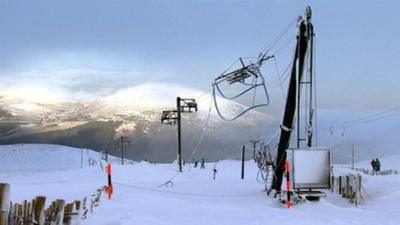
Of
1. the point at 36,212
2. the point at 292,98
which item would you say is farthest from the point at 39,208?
the point at 292,98

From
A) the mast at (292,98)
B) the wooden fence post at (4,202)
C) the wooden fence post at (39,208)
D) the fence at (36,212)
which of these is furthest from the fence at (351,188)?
the wooden fence post at (4,202)

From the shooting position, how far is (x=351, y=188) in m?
29.4

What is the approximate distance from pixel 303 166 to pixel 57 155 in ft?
309

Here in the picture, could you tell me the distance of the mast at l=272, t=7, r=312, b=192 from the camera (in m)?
25.0

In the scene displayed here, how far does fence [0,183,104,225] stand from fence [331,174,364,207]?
1821 centimetres

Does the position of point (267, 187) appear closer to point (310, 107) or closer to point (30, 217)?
point (310, 107)

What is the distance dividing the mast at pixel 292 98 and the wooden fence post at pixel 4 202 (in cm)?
1679

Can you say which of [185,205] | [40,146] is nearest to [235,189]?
[185,205]

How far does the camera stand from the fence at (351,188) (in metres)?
28.6

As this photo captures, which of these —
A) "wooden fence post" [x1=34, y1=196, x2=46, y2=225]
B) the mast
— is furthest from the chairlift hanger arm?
"wooden fence post" [x1=34, y1=196, x2=46, y2=225]

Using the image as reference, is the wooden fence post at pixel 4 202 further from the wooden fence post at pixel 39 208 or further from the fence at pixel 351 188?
the fence at pixel 351 188

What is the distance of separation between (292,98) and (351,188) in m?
6.90

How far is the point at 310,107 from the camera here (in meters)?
25.1

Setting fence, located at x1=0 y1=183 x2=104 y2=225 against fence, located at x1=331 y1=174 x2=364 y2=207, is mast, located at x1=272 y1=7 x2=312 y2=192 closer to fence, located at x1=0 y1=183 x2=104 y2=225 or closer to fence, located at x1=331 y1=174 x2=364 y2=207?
fence, located at x1=331 y1=174 x2=364 y2=207
